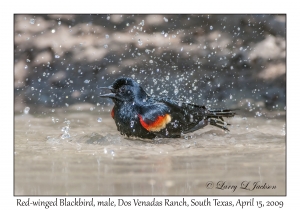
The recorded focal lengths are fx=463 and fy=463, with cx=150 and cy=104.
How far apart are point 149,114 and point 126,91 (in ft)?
1.55

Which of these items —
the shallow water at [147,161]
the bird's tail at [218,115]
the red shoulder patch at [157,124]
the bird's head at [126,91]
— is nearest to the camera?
the shallow water at [147,161]

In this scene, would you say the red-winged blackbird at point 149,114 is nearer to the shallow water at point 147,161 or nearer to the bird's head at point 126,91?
the bird's head at point 126,91

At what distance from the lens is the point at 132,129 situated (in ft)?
19.1

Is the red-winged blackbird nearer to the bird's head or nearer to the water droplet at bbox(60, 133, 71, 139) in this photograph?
the bird's head

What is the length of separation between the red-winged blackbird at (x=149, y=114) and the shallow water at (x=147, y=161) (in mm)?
148

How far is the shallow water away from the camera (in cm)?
442

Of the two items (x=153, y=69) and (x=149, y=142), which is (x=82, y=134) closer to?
(x=149, y=142)

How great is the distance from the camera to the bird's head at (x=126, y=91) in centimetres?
597

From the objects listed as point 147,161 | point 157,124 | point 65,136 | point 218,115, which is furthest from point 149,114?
point 65,136

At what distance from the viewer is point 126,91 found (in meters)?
5.99

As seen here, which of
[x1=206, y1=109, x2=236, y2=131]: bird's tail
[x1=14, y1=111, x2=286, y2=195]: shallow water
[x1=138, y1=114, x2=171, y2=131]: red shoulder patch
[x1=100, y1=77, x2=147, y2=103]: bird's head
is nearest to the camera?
[x1=14, y1=111, x2=286, y2=195]: shallow water

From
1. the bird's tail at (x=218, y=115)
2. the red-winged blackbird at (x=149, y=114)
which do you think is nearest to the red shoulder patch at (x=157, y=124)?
the red-winged blackbird at (x=149, y=114)

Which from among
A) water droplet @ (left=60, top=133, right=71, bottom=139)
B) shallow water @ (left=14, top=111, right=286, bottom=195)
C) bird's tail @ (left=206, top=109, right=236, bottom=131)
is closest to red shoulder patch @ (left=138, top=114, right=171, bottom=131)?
shallow water @ (left=14, top=111, right=286, bottom=195)

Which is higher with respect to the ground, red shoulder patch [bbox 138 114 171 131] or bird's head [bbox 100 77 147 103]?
bird's head [bbox 100 77 147 103]
